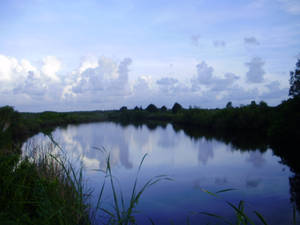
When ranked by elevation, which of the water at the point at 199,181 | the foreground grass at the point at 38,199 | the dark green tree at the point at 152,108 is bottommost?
the water at the point at 199,181

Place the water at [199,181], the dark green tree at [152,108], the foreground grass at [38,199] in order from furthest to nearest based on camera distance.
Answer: the dark green tree at [152,108] → the water at [199,181] → the foreground grass at [38,199]

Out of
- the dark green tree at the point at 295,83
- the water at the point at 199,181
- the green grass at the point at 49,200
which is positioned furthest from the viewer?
the dark green tree at the point at 295,83

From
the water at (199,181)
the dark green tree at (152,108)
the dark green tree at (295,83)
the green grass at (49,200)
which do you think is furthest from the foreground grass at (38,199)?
the dark green tree at (152,108)

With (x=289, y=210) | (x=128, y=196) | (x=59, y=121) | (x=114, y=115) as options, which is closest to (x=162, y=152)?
(x=128, y=196)

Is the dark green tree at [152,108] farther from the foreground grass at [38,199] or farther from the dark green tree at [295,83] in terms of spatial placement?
the foreground grass at [38,199]

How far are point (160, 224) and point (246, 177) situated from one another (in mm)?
7575

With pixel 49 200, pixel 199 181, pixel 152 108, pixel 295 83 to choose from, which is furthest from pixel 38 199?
pixel 152 108

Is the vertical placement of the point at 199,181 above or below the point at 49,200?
below

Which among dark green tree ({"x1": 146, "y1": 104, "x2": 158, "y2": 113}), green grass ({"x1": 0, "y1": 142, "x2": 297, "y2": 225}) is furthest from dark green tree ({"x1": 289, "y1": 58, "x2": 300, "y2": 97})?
dark green tree ({"x1": 146, "y1": 104, "x2": 158, "y2": 113})

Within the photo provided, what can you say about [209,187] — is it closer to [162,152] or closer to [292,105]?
[162,152]

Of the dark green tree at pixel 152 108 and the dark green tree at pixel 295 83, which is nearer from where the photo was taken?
the dark green tree at pixel 295 83

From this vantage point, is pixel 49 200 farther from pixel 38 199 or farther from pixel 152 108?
pixel 152 108

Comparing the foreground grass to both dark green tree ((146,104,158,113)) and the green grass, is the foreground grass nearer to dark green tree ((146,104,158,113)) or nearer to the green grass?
the green grass

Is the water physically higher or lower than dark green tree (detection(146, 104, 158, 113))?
lower
